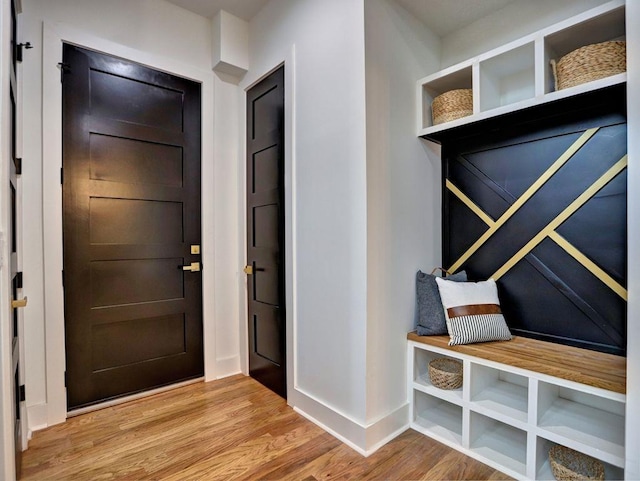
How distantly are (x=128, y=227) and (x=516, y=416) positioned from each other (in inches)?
104

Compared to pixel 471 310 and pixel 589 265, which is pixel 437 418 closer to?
pixel 471 310

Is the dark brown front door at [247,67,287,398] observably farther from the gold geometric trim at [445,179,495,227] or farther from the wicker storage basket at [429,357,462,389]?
the gold geometric trim at [445,179,495,227]

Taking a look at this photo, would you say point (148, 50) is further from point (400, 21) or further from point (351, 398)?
point (351, 398)

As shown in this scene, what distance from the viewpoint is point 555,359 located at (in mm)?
1611

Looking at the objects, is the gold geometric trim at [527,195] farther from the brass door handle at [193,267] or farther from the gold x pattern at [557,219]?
the brass door handle at [193,267]

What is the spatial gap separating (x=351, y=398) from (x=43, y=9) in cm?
302

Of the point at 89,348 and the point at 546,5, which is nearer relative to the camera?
the point at 546,5

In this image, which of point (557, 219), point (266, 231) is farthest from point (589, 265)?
point (266, 231)

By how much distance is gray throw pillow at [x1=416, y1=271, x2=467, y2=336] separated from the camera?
202cm

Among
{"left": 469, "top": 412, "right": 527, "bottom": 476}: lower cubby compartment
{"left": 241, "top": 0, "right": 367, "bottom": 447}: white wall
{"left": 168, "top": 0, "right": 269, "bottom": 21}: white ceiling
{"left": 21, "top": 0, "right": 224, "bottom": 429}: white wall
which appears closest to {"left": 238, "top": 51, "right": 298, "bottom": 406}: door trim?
{"left": 241, "top": 0, "right": 367, "bottom": 447}: white wall

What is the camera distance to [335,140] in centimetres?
199

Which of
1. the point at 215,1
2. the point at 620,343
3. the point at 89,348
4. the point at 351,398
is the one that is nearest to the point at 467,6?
the point at 215,1

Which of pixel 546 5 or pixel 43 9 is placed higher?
pixel 43 9

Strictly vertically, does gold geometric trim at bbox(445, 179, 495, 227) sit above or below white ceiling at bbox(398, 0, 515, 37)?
below
